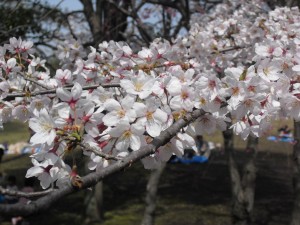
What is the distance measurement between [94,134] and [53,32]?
678 centimetres

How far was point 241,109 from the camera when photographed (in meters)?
2.08

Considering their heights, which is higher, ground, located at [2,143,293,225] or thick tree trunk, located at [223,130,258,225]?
thick tree trunk, located at [223,130,258,225]

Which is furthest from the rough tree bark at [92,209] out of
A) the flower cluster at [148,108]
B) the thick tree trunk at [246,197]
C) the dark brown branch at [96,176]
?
the dark brown branch at [96,176]

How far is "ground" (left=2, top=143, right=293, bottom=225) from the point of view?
32.0ft

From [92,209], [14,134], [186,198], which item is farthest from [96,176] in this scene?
[14,134]

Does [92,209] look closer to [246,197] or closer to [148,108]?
[246,197]

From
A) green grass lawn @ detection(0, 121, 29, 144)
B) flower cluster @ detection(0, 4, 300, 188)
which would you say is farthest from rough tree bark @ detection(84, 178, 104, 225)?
green grass lawn @ detection(0, 121, 29, 144)

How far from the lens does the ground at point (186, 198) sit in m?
9.76

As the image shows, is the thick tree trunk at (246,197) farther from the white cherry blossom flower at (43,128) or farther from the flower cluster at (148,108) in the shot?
the white cherry blossom flower at (43,128)

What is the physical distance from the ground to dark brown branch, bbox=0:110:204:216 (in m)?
7.71

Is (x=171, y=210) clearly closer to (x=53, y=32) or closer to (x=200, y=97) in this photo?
(x=53, y=32)

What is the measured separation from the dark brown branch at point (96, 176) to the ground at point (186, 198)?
7.71 m

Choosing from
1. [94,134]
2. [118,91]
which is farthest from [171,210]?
[94,134]

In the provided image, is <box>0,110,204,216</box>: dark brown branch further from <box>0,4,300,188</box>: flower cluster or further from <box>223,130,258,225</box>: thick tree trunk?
<box>223,130,258,225</box>: thick tree trunk
